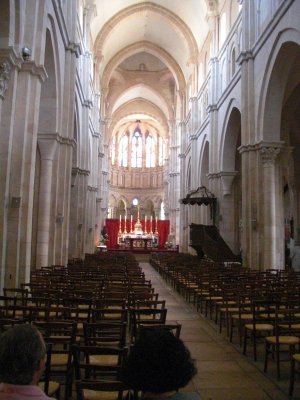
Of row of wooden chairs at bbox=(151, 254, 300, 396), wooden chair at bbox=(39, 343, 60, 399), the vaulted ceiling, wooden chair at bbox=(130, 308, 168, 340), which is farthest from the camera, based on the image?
the vaulted ceiling

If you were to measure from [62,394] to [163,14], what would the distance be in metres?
34.5

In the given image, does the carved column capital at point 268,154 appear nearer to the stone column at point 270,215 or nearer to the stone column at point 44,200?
the stone column at point 270,215

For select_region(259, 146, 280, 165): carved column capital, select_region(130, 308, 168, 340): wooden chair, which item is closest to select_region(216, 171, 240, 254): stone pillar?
select_region(259, 146, 280, 165): carved column capital

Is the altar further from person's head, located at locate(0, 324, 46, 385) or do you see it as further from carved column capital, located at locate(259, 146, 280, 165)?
person's head, located at locate(0, 324, 46, 385)

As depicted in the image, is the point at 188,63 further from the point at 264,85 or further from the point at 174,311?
the point at 174,311

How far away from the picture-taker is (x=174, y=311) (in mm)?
11531

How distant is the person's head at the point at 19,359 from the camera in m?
2.20

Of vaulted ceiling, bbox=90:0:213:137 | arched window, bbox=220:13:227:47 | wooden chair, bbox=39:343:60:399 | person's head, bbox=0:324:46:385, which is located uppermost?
vaulted ceiling, bbox=90:0:213:137

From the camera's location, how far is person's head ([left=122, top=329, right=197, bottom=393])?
2.03m

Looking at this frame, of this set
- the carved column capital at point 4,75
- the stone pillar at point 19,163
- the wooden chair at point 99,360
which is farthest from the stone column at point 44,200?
the wooden chair at point 99,360

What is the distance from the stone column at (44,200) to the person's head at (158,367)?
15250 mm

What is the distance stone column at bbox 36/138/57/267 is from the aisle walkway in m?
8.82

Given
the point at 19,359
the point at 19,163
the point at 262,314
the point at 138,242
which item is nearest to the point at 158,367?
the point at 19,359

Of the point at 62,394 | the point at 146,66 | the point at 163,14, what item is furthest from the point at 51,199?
the point at 146,66
